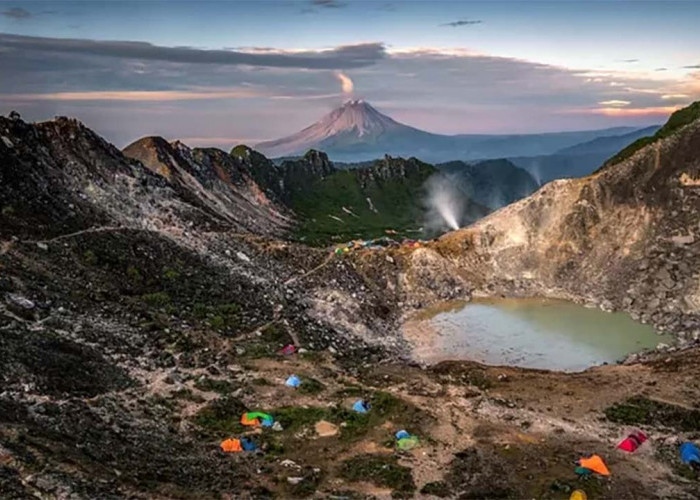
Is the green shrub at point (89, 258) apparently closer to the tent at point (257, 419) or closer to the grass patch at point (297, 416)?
the tent at point (257, 419)

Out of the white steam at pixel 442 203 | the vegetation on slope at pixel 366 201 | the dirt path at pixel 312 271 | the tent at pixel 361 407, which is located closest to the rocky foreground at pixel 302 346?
the dirt path at pixel 312 271

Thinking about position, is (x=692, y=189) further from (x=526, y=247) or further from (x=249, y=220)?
(x=249, y=220)

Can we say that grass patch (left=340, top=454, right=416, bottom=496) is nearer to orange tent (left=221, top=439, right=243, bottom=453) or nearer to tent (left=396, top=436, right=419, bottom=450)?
tent (left=396, top=436, right=419, bottom=450)

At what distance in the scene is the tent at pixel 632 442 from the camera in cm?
2623

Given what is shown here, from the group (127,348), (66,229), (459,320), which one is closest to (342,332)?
(459,320)

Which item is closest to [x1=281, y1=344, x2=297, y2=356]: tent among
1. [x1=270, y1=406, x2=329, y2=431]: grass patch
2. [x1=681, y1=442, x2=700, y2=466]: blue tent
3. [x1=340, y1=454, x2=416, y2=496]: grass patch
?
[x1=270, y1=406, x2=329, y2=431]: grass patch

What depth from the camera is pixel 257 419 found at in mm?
26938

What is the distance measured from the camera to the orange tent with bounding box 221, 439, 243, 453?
2409cm

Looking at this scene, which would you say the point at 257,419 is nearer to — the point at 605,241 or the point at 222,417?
the point at 222,417

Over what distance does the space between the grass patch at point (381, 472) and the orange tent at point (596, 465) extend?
6.56m

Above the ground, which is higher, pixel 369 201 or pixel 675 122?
pixel 675 122

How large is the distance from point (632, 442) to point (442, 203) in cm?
13489

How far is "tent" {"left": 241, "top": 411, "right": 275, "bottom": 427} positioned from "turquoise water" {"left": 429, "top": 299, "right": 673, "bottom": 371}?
17365 mm

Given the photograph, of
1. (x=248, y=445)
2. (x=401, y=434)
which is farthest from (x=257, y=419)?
(x=401, y=434)
